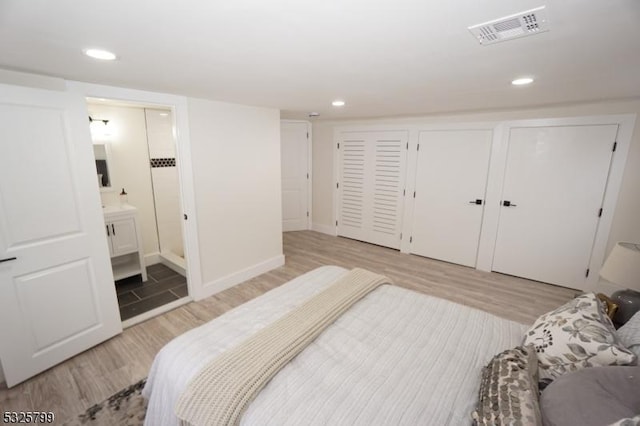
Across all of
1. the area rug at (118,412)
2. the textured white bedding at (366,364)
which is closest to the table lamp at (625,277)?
the textured white bedding at (366,364)

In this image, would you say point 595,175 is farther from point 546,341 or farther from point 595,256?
point 546,341

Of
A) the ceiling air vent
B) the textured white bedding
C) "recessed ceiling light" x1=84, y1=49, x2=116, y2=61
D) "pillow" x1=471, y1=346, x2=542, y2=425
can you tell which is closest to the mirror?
"recessed ceiling light" x1=84, y1=49, x2=116, y2=61

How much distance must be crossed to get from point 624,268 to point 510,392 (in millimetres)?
1428

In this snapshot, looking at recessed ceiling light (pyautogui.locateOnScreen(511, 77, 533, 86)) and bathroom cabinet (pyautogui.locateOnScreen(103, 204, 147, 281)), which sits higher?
recessed ceiling light (pyautogui.locateOnScreen(511, 77, 533, 86))

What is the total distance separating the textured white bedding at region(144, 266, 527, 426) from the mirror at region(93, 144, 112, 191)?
8.97 ft

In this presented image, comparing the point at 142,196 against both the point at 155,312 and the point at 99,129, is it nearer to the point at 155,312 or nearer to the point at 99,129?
the point at 99,129

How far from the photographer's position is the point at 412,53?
1.49 m

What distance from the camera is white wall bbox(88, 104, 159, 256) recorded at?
3.40 metres

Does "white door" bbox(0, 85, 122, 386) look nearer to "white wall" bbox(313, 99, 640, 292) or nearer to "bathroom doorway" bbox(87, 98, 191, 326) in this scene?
"bathroom doorway" bbox(87, 98, 191, 326)

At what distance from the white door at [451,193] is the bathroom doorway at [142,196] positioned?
3.35 meters

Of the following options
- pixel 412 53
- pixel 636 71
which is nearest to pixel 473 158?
pixel 636 71

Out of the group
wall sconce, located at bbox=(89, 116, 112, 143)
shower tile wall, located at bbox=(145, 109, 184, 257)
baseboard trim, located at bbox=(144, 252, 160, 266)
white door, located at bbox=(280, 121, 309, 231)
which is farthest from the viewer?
white door, located at bbox=(280, 121, 309, 231)

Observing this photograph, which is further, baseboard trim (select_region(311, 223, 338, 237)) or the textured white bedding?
baseboard trim (select_region(311, 223, 338, 237))

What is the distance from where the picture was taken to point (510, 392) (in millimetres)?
1041
